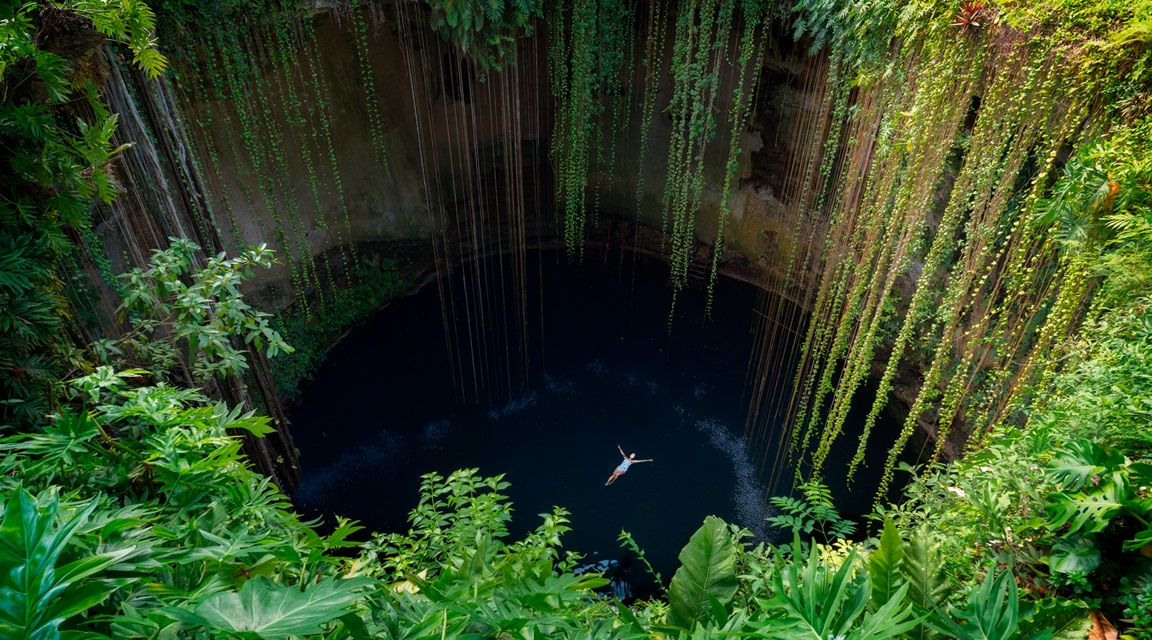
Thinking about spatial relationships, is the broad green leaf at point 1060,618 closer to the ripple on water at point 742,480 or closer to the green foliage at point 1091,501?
the green foliage at point 1091,501

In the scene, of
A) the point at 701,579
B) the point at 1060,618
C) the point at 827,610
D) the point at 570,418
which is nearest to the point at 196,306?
the point at 701,579

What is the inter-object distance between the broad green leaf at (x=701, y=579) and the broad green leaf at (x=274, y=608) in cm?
93

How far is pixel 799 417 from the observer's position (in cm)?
442

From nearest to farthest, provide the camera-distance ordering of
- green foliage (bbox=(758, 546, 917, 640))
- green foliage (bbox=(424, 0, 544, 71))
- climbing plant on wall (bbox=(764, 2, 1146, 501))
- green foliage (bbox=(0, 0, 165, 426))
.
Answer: green foliage (bbox=(758, 546, 917, 640)), green foliage (bbox=(0, 0, 165, 426)), climbing plant on wall (bbox=(764, 2, 1146, 501)), green foliage (bbox=(424, 0, 544, 71))

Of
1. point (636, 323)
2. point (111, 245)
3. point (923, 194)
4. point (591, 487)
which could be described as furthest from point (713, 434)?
point (111, 245)

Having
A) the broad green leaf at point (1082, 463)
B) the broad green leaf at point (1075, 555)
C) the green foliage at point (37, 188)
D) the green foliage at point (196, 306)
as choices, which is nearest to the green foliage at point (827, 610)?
the broad green leaf at point (1075, 555)

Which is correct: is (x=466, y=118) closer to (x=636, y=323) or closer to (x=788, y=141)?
(x=636, y=323)

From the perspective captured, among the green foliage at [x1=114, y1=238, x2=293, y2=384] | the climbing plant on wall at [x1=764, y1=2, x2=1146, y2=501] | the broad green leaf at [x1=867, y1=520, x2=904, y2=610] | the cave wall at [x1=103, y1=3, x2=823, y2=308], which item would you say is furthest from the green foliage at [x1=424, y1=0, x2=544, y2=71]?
the broad green leaf at [x1=867, y1=520, x2=904, y2=610]

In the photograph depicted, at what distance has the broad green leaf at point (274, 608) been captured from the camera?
1022mm

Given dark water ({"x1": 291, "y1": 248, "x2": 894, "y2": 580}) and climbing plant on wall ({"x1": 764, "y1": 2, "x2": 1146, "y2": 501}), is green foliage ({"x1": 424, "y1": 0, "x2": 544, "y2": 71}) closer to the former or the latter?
climbing plant on wall ({"x1": 764, "y1": 2, "x2": 1146, "y2": 501})

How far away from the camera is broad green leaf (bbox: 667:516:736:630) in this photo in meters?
1.70

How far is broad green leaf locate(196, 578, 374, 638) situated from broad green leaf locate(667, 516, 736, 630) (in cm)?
93

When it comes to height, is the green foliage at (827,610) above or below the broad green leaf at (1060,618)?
above

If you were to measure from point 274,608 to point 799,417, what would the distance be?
3950 mm
